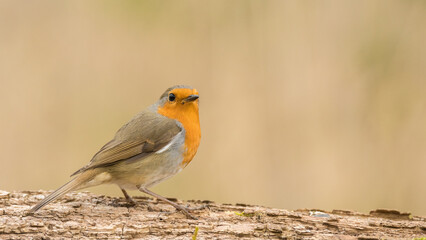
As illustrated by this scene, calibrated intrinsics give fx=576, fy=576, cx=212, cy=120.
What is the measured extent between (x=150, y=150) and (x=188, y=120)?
0.37 metres

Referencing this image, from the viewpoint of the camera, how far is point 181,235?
11.4 feet

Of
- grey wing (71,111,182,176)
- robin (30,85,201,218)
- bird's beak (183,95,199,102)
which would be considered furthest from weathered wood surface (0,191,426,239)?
bird's beak (183,95,199,102)

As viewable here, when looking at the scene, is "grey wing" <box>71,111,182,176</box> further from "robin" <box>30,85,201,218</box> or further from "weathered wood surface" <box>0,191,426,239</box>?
"weathered wood surface" <box>0,191,426,239</box>

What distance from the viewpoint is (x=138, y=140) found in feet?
13.6

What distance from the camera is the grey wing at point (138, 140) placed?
4023 millimetres

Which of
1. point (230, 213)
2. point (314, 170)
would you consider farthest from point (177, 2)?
point (230, 213)

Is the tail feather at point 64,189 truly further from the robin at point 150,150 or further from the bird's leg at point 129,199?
the bird's leg at point 129,199

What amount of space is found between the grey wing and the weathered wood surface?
0.34m

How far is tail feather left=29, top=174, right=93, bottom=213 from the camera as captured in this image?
358 centimetres

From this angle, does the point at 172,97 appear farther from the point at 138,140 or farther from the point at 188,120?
the point at 138,140

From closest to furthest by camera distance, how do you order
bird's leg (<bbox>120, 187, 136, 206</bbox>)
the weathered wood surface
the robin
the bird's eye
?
1. the weathered wood surface
2. the robin
3. bird's leg (<bbox>120, 187, 136, 206</bbox>)
4. the bird's eye

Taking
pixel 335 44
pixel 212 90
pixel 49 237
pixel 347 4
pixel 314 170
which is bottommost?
pixel 49 237

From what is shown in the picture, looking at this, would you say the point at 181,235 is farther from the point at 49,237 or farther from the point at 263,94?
the point at 263,94

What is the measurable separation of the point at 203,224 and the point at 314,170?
2.19 m
